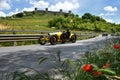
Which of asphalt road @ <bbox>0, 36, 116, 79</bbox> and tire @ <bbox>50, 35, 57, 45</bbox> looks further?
tire @ <bbox>50, 35, 57, 45</bbox>

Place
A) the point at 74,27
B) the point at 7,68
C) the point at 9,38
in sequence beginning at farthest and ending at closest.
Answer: the point at 74,27
the point at 9,38
the point at 7,68

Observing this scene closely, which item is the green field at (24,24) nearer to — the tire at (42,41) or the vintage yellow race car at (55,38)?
the vintage yellow race car at (55,38)

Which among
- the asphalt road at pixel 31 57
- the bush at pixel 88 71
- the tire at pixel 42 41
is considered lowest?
the tire at pixel 42 41

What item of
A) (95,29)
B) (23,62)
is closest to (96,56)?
(23,62)

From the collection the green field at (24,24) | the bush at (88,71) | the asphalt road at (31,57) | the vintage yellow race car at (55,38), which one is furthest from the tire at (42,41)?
the green field at (24,24)

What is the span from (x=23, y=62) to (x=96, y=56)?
705 centimetres

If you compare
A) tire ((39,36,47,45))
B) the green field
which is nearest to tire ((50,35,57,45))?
tire ((39,36,47,45))

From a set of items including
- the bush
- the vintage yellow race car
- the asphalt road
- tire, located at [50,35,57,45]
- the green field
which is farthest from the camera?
the green field

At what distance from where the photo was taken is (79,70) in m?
3.46

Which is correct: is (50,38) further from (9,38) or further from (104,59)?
(104,59)

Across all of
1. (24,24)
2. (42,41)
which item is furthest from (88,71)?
(24,24)

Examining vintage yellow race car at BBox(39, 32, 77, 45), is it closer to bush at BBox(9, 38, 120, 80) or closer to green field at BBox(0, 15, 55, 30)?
green field at BBox(0, 15, 55, 30)

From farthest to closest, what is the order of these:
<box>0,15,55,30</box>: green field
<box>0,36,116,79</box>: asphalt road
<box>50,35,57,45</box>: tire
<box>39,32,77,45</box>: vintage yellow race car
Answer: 1. <box>0,15,55,30</box>: green field
2. <box>39,32,77,45</box>: vintage yellow race car
3. <box>50,35,57,45</box>: tire
4. <box>0,36,116,79</box>: asphalt road

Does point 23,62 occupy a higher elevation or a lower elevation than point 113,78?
lower
